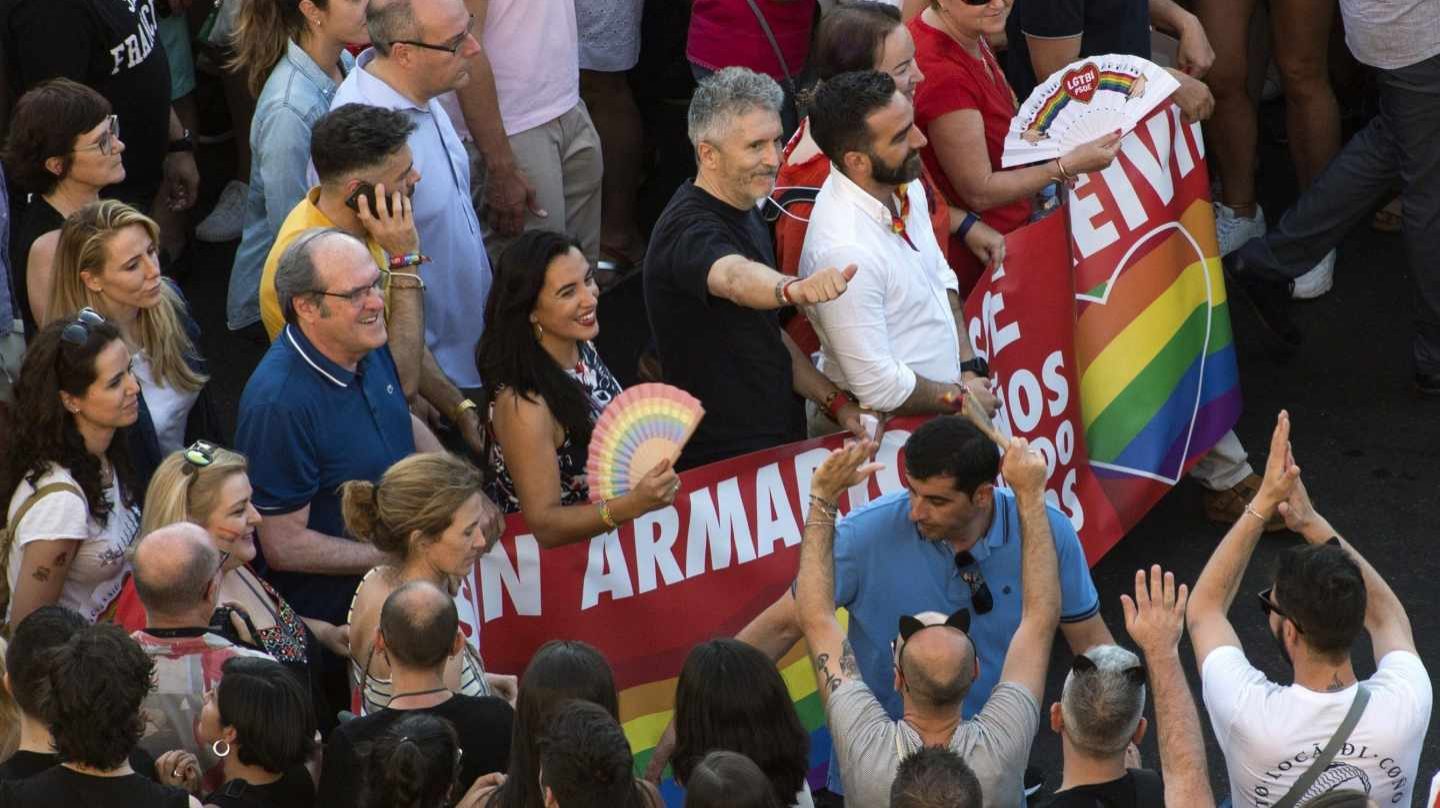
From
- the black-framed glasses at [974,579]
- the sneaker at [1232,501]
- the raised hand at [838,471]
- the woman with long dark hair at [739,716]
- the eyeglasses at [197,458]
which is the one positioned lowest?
the sneaker at [1232,501]

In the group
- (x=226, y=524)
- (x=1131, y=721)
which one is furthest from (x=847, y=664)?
(x=226, y=524)

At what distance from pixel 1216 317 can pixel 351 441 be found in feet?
10.3

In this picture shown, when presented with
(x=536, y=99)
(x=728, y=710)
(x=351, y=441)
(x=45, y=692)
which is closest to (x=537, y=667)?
(x=728, y=710)

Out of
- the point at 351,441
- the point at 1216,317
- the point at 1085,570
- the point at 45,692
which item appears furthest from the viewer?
the point at 1216,317

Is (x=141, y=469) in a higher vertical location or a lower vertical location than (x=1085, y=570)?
higher

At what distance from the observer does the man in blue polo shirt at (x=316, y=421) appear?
5.09m

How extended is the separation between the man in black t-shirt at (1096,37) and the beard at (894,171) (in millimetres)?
1446

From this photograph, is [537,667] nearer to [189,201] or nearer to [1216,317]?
[1216,317]

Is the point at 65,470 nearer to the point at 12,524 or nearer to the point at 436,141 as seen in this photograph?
the point at 12,524

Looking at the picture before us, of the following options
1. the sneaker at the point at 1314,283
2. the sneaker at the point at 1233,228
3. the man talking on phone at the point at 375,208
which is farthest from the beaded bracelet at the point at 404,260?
the sneaker at the point at 1314,283

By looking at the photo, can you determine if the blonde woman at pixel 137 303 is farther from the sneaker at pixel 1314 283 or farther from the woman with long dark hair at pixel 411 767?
the sneaker at pixel 1314 283

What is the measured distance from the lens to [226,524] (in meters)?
4.77

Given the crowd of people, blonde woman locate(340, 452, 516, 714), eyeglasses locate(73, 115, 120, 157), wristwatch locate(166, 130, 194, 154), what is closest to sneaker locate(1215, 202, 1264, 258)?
the crowd of people

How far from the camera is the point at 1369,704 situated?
413 centimetres
